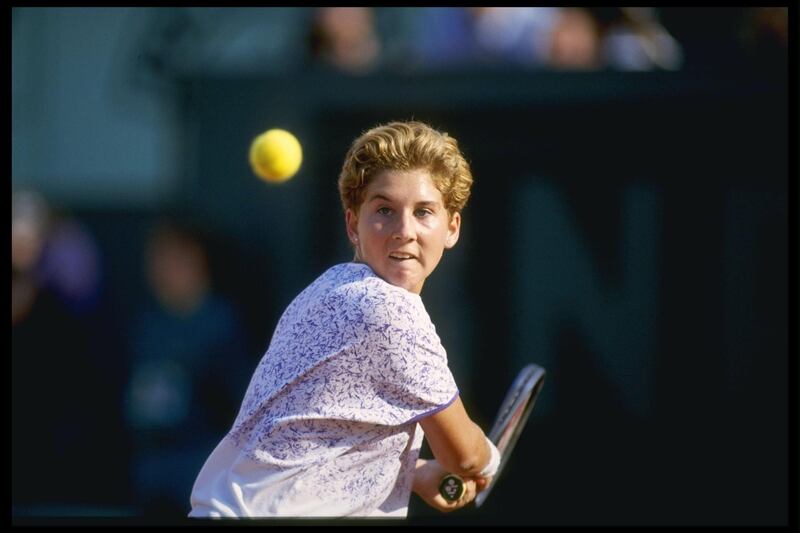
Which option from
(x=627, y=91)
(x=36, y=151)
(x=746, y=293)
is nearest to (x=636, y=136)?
(x=627, y=91)

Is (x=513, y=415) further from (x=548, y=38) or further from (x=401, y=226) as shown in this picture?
(x=548, y=38)

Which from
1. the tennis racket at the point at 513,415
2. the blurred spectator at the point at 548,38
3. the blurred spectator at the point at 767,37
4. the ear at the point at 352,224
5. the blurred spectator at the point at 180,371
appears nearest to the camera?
the ear at the point at 352,224

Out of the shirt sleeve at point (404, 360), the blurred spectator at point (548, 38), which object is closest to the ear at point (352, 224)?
the shirt sleeve at point (404, 360)

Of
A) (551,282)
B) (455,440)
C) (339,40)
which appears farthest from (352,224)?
(339,40)

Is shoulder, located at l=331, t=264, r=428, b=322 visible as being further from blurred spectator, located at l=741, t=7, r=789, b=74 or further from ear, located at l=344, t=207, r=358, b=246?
blurred spectator, located at l=741, t=7, r=789, b=74

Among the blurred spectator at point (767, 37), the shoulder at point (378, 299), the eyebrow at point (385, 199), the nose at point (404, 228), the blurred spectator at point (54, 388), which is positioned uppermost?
the blurred spectator at point (767, 37)

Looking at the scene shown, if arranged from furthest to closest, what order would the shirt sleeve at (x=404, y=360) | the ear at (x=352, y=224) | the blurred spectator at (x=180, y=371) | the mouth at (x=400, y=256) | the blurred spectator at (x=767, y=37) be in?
the blurred spectator at (x=767, y=37) < the blurred spectator at (x=180, y=371) < the ear at (x=352, y=224) < the mouth at (x=400, y=256) < the shirt sleeve at (x=404, y=360)

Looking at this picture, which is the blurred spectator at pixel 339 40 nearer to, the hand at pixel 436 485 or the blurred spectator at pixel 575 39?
the blurred spectator at pixel 575 39

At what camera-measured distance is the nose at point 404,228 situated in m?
3.16

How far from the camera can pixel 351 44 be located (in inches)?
322

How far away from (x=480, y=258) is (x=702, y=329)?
50.9 inches

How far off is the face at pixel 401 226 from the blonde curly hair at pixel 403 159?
0.02 m

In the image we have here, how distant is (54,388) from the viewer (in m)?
7.54

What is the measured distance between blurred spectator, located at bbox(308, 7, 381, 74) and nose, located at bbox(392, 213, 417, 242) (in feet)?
15.8
